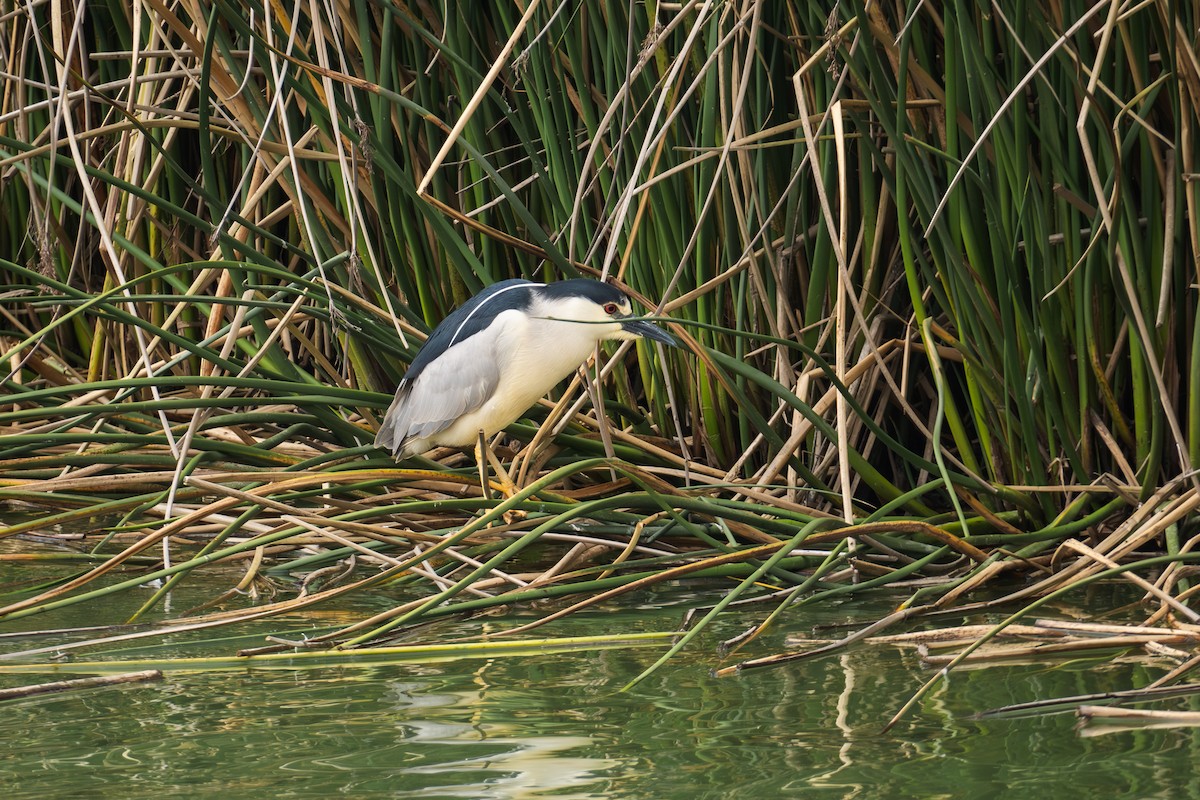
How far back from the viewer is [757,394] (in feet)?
9.72

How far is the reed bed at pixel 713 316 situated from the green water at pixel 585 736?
0.13 m

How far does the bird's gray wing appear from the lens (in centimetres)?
287

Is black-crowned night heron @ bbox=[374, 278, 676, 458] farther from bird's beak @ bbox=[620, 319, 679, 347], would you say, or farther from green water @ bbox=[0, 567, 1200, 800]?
green water @ bbox=[0, 567, 1200, 800]

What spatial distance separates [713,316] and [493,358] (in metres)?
0.48

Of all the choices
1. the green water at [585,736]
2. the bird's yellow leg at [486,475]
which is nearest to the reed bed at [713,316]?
the bird's yellow leg at [486,475]

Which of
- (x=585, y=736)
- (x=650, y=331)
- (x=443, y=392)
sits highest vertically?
(x=650, y=331)

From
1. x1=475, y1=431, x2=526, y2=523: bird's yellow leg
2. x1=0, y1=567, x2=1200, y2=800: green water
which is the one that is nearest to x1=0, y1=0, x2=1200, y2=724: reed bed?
x1=475, y1=431, x2=526, y2=523: bird's yellow leg

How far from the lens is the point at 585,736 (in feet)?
5.57

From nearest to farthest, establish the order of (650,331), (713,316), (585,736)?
(585,736) → (650,331) → (713,316)

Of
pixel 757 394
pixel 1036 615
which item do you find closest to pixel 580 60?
pixel 757 394

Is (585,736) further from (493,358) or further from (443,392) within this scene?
(493,358)

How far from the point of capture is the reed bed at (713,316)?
2281mm

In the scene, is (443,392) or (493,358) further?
(493,358)

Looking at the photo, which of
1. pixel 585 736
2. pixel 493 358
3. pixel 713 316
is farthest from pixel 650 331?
pixel 585 736
